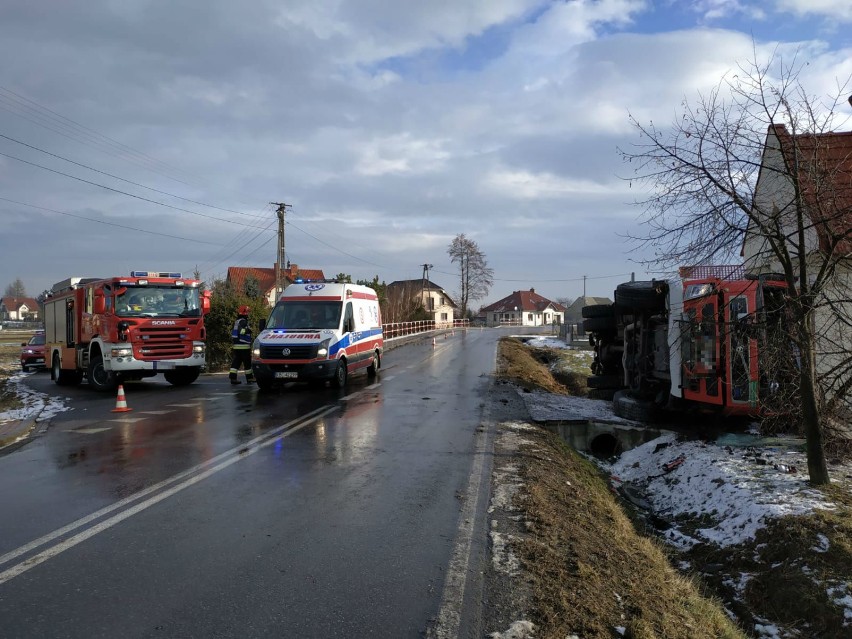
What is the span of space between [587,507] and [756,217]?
10.5 ft

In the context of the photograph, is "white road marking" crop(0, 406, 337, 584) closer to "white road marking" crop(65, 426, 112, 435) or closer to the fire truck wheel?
"white road marking" crop(65, 426, 112, 435)

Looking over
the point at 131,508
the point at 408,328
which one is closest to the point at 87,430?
the point at 131,508

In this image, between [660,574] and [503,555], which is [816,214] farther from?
[503,555]

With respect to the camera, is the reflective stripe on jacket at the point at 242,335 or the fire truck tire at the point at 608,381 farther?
the reflective stripe on jacket at the point at 242,335

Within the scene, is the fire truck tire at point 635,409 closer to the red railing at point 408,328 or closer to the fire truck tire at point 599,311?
the fire truck tire at point 599,311

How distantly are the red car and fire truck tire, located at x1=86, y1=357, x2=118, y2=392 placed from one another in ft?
42.0

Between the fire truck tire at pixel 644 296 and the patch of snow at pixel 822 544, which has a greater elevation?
the fire truck tire at pixel 644 296

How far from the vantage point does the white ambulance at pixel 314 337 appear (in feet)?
43.9

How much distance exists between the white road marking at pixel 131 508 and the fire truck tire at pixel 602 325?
23.8 ft

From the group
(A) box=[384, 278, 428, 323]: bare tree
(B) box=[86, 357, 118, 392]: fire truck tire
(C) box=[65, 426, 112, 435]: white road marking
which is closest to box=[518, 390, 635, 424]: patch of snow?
(C) box=[65, 426, 112, 435]: white road marking

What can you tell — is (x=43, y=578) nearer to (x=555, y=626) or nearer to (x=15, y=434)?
(x=555, y=626)

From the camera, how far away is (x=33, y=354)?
82.6 feet

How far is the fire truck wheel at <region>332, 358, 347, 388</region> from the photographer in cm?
1384

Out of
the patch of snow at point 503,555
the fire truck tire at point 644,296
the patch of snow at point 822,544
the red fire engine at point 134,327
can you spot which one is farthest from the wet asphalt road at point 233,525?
the red fire engine at point 134,327
